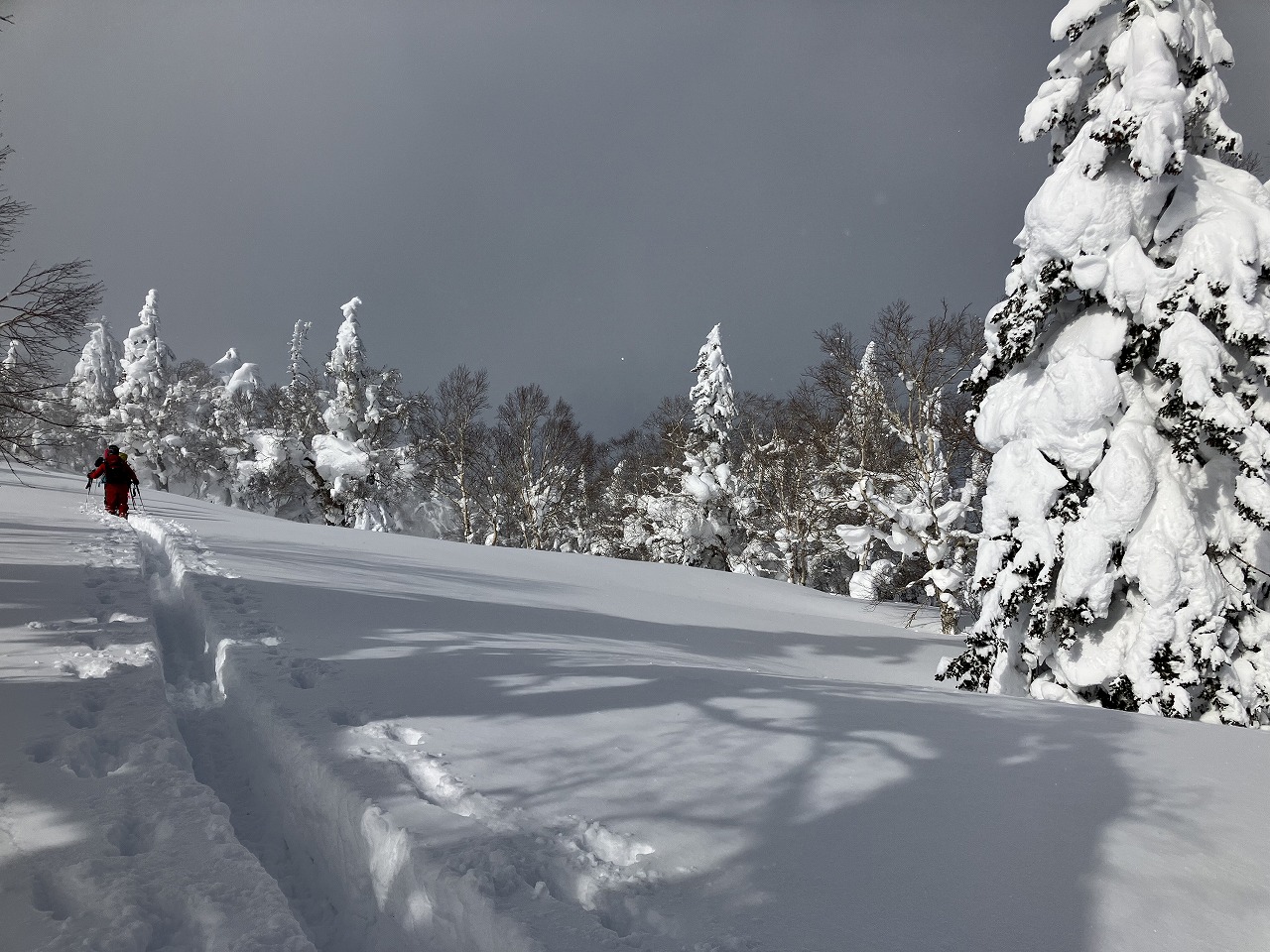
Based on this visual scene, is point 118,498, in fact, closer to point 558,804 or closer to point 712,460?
point 558,804

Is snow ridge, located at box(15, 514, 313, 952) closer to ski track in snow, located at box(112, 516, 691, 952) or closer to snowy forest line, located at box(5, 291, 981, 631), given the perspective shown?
ski track in snow, located at box(112, 516, 691, 952)

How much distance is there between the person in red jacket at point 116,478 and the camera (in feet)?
44.1

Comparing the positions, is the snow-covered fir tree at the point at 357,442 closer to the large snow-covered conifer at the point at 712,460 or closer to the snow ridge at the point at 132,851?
the large snow-covered conifer at the point at 712,460

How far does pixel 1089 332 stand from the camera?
27.0 ft

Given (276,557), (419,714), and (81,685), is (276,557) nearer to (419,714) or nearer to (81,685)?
(81,685)

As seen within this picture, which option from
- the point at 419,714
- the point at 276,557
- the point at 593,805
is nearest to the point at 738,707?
the point at 593,805

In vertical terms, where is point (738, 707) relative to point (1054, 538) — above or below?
below

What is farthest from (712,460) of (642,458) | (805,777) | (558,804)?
(558,804)

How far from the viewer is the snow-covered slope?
8.42ft

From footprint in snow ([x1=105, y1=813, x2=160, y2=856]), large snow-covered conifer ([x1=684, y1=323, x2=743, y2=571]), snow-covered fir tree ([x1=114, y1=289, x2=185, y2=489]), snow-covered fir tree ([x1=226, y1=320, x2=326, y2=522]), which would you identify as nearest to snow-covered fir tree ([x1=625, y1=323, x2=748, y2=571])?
large snow-covered conifer ([x1=684, y1=323, x2=743, y2=571])

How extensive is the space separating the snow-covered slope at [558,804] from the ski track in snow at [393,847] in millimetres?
15

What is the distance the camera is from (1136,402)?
810cm

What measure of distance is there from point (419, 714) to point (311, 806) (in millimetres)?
876

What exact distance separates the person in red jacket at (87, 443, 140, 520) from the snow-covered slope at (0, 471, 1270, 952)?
329 inches
